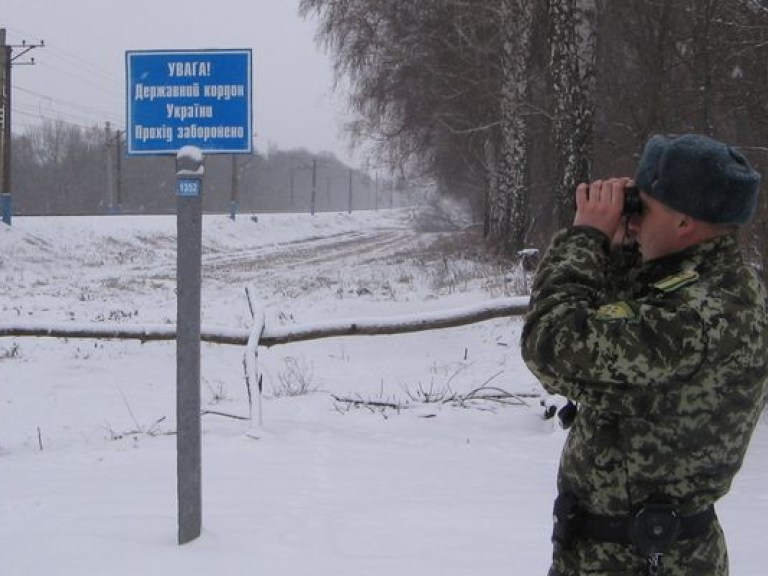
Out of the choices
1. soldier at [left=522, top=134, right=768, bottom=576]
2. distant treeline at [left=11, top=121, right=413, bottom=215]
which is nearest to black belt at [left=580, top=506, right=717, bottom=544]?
soldier at [left=522, top=134, right=768, bottom=576]

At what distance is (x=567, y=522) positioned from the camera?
5.83 ft

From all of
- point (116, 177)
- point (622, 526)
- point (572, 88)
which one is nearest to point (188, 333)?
point (622, 526)

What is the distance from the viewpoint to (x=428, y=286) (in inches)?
613

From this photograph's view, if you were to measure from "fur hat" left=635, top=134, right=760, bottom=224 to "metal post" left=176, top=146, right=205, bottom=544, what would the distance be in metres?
2.24

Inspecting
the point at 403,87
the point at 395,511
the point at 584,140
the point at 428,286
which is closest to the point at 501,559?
the point at 395,511

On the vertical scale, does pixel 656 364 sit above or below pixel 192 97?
below

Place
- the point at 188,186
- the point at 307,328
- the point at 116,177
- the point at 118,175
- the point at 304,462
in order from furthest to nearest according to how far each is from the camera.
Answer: the point at 116,177 → the point at 118,175 → the point at 307,328 → the point at 304,462 → the point at 188,186

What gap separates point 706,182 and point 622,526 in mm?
768

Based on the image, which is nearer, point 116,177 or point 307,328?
point 307,328

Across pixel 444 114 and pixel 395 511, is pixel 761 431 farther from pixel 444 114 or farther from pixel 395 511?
pixel 444 114

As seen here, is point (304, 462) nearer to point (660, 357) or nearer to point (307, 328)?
point (307, 328)

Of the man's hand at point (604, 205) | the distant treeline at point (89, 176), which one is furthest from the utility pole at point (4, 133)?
the distant treeline at point (89, 176)

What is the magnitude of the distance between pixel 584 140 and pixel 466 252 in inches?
507

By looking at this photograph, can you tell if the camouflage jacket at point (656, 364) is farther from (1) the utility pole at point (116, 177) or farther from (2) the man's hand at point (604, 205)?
(1) the utility pole at point (116, 177)
